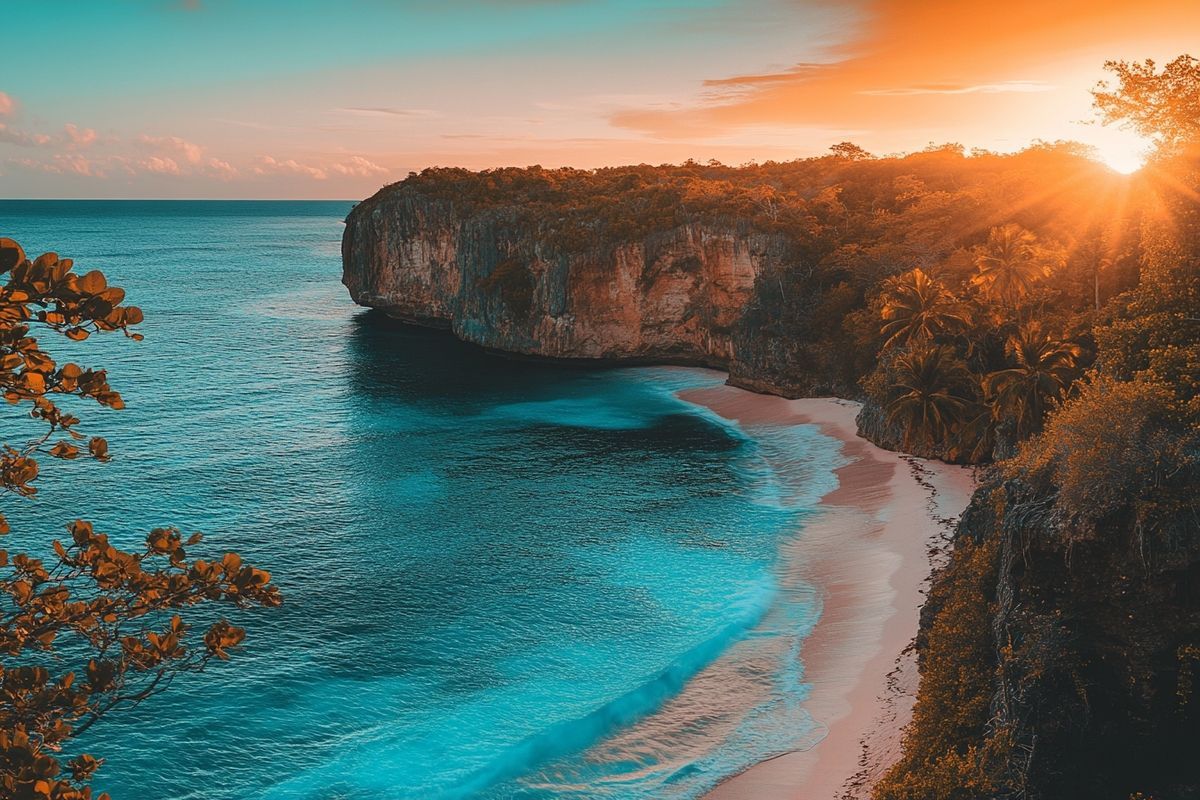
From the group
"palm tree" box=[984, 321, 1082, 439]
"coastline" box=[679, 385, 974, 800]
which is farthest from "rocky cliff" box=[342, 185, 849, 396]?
"palm tree" box=[984, 321, 1082, 439]

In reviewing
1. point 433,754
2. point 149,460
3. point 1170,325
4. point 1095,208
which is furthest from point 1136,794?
point 149,460

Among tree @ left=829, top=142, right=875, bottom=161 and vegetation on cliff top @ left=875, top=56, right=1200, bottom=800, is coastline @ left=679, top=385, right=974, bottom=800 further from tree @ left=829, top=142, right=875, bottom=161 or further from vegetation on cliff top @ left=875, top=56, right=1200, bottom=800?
tree @ left=829, top=142, right=875, bottom=161

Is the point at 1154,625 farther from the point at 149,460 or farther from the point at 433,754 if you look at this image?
the point at 149,460

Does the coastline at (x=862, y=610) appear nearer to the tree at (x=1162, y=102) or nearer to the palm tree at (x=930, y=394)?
the palm tree at (x=930, y=394)

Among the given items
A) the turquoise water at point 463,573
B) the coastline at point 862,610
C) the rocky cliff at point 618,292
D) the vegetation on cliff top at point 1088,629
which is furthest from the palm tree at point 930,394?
the vegetation on cliff top at point 1088,629

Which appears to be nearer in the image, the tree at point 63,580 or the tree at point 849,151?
the tree at point 63,580

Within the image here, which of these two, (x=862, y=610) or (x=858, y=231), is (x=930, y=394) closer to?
(x=862, y=610)
